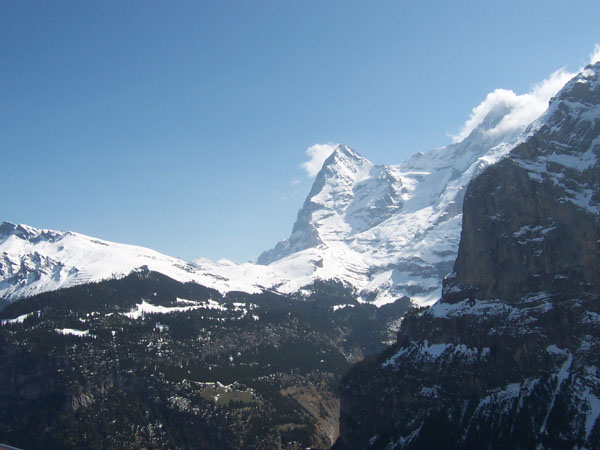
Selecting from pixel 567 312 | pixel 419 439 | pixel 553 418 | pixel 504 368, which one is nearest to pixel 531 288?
pixel 567 312

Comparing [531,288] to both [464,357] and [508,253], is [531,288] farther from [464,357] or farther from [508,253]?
[464,357]

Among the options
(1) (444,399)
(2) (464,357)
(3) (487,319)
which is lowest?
(1) (444,399)

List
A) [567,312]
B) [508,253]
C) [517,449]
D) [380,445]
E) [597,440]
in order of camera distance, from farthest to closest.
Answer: [508,253] → [380,445] → [567,312] → [517,449] → [597,440]

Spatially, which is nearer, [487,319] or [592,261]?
[592,261]

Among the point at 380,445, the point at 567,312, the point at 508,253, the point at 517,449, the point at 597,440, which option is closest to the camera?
the point at 597,440

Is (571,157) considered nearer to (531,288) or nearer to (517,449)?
(531,288)

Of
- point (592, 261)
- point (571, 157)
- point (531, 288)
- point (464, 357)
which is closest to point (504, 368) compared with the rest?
point (464, 357)

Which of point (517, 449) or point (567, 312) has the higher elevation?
point (567, 312)
